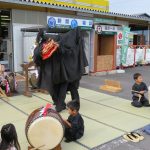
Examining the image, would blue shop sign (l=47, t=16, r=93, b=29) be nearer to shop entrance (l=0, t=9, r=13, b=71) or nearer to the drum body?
shop entrance (l=0, t=9, r=13, b=71)

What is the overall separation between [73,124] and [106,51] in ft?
29.2

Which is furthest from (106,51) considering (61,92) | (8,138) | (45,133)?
(8,138)

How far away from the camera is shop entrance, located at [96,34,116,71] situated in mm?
11555

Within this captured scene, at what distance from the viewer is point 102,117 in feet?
18.2

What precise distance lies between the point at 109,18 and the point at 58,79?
29.8 feet

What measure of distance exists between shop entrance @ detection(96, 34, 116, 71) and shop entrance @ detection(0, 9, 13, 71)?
365 centimetres

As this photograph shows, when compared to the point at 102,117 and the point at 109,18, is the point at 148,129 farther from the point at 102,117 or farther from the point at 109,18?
the point at 109,18

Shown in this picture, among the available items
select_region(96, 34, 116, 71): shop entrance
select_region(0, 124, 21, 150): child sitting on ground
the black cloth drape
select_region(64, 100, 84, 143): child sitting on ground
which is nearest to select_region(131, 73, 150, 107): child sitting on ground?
the black cloth drape

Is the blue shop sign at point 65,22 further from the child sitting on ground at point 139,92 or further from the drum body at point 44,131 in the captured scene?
the drum body at point 44,131

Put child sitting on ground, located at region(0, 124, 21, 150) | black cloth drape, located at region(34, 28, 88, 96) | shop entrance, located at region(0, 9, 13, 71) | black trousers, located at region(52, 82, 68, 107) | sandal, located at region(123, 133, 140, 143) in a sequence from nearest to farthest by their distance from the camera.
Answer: child sitting on ground, located at region(0, 124, 21, 150) → sandal, located at region(123, 133, 140, 143) → black cloth drape, located at region(34, 28, 88, 96) → black trousers, located at region(52, 82, 68, 107) → shop entrance, located at region(0, 9, 13, 71)

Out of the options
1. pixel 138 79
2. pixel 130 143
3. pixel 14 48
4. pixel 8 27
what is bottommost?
pixel 130 143

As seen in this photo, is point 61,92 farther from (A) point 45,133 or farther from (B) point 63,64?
(A) point 45,133

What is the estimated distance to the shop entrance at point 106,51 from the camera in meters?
11.6

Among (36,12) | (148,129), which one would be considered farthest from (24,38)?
(148,129)
